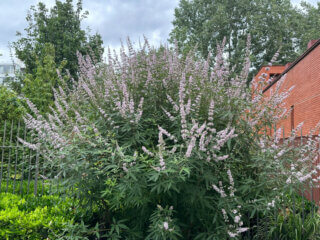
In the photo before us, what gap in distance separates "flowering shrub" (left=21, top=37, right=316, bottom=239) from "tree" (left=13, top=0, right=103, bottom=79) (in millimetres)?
14904

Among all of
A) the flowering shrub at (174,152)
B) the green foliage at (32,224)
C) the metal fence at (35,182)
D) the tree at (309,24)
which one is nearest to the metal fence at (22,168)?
the metal fence at (35,182)

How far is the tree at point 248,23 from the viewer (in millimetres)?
28984

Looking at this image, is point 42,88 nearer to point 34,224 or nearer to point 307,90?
point 34,224

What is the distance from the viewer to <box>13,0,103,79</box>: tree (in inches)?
720

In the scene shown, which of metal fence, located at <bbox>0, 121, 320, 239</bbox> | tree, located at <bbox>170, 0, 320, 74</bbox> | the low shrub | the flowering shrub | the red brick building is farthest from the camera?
tree, located at <bbox>170, 0, 320, 74</bbox>

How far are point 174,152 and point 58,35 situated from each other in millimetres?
17425

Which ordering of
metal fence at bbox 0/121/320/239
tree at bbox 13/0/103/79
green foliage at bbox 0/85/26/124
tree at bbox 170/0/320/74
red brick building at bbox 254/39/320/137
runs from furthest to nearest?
tree at bbox 170/0/320/74 → tree at bbox 13/0/103/79 → red brick building at bbox 254/39/320/137 → green foliage at bbox 0/85/26/124 → metal fence at bbox 0/121/320/239

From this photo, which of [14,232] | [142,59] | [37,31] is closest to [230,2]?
[37,31]

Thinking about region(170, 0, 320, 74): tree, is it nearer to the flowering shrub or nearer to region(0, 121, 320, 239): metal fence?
region(0, 121, 320, 239): metal fence

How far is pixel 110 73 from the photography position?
4.39m

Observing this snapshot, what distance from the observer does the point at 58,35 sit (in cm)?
1875

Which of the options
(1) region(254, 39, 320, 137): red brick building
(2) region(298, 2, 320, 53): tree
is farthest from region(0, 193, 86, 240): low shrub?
(2) region(298, 2, 320, 53): tree

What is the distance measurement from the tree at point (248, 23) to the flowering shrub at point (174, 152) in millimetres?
25323

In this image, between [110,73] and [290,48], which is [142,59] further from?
[290,48]
